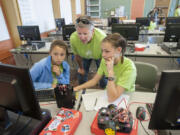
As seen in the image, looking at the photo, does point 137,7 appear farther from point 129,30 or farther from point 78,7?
point 129,30

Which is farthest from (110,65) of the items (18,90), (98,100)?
(18,90)

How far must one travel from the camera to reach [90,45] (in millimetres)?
1850

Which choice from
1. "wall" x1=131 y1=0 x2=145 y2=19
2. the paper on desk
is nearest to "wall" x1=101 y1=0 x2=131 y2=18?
"wall" x1=131 y1=0 x2=145 y2=19

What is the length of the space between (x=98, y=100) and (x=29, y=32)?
238cm

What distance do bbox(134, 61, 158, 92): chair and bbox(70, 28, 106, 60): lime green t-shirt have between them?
591mm

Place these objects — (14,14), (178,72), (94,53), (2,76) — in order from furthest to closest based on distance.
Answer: (14,14) < (94,53) < (2,76) < (178,72)

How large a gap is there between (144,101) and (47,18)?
4.42 metres

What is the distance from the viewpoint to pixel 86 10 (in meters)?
8.57

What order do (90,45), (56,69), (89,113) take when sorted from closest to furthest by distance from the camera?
(89,113) → (56,69) → (90,45)

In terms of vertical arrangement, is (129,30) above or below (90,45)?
above

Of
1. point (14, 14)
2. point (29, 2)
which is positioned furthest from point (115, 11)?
point (14, 14)

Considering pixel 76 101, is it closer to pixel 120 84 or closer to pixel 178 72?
pixel 120 84

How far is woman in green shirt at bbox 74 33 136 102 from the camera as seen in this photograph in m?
1.10

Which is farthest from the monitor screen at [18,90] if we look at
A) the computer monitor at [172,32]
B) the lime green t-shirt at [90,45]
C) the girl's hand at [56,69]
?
the computer monitor at [172,32]
